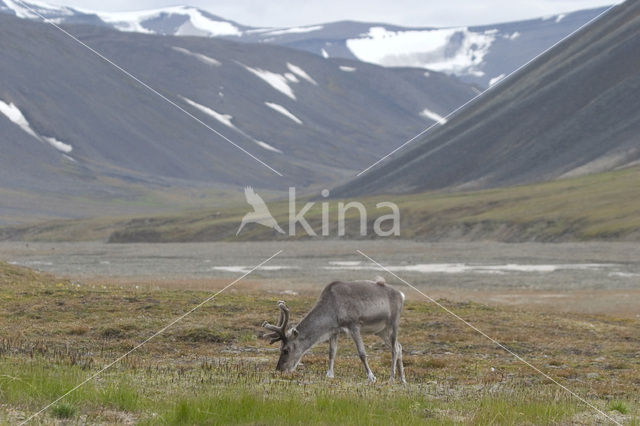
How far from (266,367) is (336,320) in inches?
130

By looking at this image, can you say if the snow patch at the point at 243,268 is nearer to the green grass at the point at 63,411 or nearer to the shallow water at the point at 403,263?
the shallow water at the point at 403,263

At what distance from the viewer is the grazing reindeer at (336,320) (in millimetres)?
20891

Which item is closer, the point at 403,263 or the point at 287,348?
the point at 287,348

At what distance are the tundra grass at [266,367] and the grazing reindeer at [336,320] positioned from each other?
2.16ft

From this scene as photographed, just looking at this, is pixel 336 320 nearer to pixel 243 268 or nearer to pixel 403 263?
pixel 243 268

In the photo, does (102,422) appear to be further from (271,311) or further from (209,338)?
(271,311)

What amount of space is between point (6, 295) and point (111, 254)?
8715 centimetres

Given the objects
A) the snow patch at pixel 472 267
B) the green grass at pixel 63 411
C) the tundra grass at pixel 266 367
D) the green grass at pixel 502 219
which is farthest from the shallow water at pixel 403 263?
the green grass at pixel 63 411

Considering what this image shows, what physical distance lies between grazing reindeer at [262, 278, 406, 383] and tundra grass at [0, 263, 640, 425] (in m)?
0.66

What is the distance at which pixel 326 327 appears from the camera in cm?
2103

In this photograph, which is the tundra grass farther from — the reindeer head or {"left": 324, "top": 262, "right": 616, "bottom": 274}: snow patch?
{"left": 324, "top": 262, "right": 616, "bottom": 274}: snow patch

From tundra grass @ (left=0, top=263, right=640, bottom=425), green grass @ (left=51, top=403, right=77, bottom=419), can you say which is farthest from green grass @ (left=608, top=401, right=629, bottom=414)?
green grass @ (left=51, top=403, right=77, bottom=419)

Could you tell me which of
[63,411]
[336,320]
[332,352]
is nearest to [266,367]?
[332,352]

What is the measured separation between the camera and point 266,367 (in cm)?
2334
